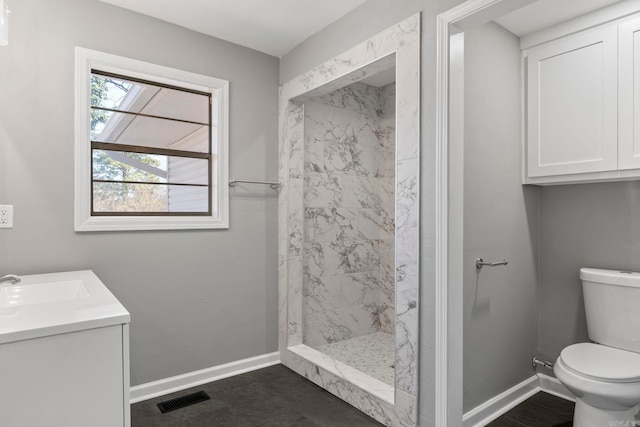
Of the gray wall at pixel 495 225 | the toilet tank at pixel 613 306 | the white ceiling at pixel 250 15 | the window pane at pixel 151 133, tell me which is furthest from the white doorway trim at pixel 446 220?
the window pane at pixel 151 133

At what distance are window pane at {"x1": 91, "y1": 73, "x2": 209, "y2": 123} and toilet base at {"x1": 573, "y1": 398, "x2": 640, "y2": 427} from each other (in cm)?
289

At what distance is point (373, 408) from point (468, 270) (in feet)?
3.16

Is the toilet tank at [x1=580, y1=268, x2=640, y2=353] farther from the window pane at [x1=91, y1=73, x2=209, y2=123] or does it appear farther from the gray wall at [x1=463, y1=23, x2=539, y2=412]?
the window pane at [x1=91, y1=73, x2=209, y2=123]

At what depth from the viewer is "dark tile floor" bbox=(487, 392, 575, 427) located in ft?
7.00

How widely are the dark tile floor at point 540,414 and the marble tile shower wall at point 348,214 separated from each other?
54.2 inches

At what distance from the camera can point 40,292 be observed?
1.73 meters

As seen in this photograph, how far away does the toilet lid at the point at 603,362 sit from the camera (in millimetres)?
1755

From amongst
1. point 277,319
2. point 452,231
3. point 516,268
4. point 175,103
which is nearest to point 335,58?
point 175,103

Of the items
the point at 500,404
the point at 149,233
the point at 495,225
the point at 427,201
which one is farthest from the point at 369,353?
the point at 149,233

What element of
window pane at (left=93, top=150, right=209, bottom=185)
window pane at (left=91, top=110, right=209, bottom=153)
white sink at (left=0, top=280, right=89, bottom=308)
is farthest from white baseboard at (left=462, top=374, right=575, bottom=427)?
window pane at (left=91, top=110, right=209, bottom=153)

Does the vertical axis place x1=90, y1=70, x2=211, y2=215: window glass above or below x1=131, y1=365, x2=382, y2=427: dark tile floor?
above

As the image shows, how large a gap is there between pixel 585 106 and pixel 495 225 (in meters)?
0.89

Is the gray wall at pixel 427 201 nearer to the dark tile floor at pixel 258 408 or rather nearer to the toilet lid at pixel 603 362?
the dark tile floor at pixel 258 408

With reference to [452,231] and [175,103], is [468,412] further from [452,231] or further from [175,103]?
[175,103]
